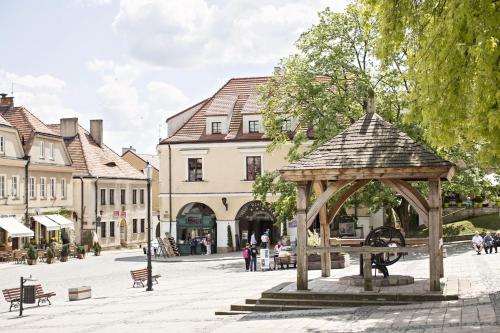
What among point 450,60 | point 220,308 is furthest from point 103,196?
point 450,60

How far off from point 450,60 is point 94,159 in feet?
158

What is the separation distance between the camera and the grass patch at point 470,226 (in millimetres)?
41619

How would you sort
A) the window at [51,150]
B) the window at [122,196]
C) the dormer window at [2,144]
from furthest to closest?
the window at [122,196]
the window at [51,150]
the dormer window at [2,144]

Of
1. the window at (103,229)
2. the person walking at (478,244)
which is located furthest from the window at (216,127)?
the person walking at (478,244)

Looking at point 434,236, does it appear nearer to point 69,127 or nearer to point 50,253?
point 50,253

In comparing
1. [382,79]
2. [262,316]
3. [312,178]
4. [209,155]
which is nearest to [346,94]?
[382,79]

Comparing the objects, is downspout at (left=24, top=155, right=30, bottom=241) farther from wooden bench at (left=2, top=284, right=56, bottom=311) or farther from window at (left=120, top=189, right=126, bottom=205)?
wooden bench at (left=2, top=284, right=56, bottom=311)

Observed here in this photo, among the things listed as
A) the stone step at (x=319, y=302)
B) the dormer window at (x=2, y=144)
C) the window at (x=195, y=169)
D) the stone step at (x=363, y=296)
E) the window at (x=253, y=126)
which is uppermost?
the window at (x=253, y=126)

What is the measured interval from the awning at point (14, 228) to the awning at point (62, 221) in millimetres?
3947

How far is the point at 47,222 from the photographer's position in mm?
49125

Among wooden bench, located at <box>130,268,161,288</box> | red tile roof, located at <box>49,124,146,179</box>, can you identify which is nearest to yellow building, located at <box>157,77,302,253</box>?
red tile roof, located at <box>49,124,146,179</box>

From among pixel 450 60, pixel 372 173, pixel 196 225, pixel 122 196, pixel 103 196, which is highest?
pixel 450 60

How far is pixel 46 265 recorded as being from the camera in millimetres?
42031

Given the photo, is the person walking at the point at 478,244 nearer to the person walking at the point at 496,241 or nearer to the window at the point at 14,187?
the person walking at the point at 496,241
